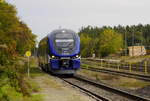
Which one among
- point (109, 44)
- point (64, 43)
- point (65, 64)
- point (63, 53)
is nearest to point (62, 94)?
point (65, 64)

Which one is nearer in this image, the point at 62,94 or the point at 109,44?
the point at 62,94

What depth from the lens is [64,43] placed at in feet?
90.9

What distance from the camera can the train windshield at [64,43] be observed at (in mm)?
27344

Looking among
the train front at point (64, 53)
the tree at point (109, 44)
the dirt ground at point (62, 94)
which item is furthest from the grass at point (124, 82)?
the tree at point (109, 44)

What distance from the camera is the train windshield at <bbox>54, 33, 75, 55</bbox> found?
89.7 ft

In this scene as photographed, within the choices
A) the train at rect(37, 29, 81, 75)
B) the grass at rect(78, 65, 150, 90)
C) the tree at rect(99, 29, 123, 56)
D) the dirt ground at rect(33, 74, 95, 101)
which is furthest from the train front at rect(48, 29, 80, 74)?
the tree at rect(99, 29, 123, 56)

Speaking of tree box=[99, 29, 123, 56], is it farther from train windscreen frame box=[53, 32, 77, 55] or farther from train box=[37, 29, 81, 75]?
train box=[37, 29, 81, 75]

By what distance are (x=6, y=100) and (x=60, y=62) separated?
21.5 metres

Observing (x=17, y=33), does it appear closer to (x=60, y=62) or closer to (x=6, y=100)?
(x=6, y=100)

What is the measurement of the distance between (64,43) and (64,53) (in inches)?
35.5

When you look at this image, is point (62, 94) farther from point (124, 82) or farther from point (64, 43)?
point (64, 43)

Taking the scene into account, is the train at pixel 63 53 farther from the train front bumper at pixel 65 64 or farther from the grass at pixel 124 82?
the grass at pixel 124 82

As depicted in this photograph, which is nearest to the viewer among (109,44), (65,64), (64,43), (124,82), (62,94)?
(62,94)

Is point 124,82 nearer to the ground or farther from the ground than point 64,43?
nearer to the ground
